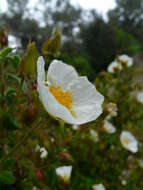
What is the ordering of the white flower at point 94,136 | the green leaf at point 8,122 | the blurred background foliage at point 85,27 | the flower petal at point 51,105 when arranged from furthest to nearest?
the blurred background foliage at point 85,27
the white flower at point 94,136
the green leaf at point 8,122
the flower petal at point 51,105

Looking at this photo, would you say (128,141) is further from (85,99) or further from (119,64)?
(85,99)

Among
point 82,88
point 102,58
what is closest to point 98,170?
point 82,88

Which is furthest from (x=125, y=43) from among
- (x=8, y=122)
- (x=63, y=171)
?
(x=8, y=122)

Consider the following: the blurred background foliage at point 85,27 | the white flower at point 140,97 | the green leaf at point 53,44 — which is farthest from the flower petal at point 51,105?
the blurred background foliage at point 85,27

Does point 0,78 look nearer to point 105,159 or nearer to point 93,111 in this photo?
point 93,111

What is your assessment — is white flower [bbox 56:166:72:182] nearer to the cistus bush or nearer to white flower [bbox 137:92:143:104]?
the cistus bush

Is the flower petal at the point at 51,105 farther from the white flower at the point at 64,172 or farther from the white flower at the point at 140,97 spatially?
the white flower at the point at 140,97

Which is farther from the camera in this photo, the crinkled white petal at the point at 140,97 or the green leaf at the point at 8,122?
the crinkled white petal at the point at 140,97
